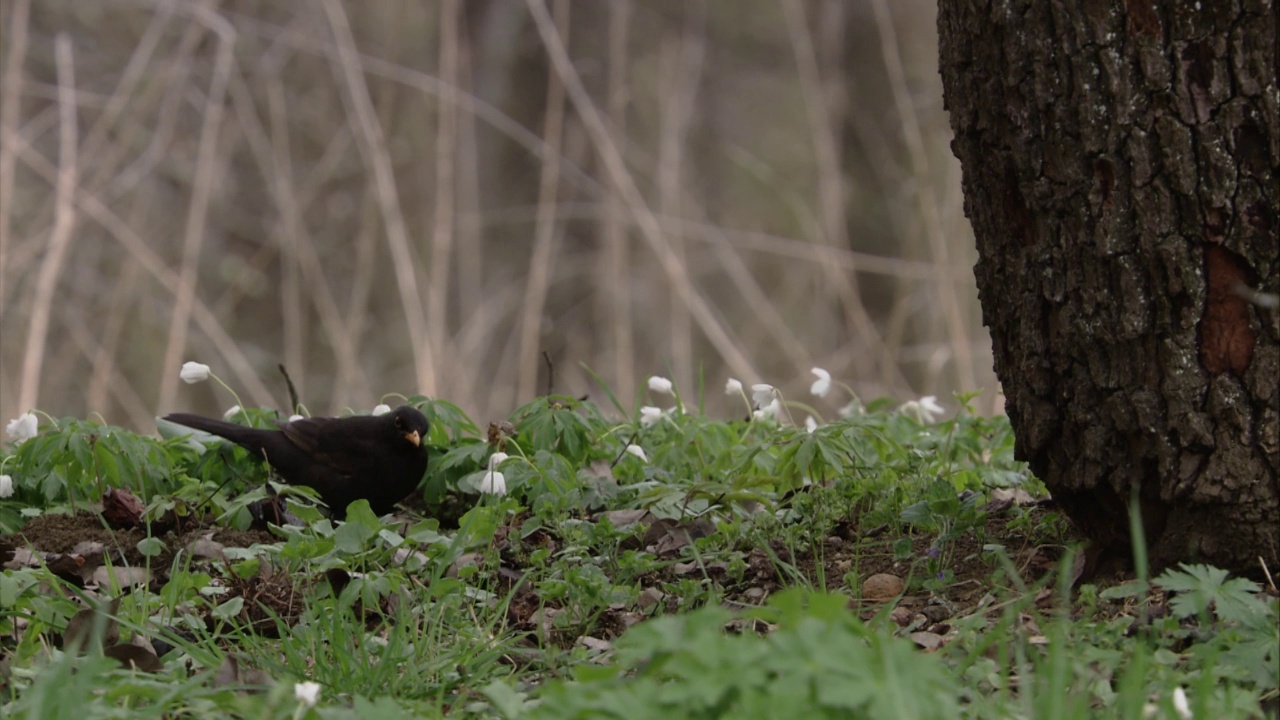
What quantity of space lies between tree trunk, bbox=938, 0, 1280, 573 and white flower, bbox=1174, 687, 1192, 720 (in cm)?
52

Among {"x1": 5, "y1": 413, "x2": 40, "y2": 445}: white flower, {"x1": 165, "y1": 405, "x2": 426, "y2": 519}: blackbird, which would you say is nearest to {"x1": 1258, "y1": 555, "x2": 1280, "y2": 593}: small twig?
{"x1": 165, "y1": 405, "x2": 426, "y2": 519}: blackbird

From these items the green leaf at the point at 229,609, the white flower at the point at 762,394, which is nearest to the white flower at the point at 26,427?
the green leaf at the point at 229,609

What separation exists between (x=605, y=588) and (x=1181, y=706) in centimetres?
109

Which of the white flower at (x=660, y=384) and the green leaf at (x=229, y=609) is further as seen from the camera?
the white flower at (x=660, y=384)

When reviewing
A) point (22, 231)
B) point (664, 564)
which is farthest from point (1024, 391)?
point (22, 231)

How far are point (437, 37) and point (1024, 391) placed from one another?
256 inches

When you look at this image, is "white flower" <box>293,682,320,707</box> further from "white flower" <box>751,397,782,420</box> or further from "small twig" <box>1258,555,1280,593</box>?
"white flower" <box>751,397,782,420</box>

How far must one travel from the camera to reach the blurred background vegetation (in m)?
5.45

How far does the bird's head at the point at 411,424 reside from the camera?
11.1 feet

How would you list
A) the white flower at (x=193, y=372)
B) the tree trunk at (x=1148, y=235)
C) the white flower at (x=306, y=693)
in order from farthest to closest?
the white flower at (x=193, y=372) < the tree trunk at (x=1148, y=235) < the white flower at (x=306, y=693)

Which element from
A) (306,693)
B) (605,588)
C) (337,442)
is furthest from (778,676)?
(337,442)

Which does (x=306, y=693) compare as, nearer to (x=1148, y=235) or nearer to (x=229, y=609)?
(x=229, y=609)

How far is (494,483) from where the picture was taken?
2.90m

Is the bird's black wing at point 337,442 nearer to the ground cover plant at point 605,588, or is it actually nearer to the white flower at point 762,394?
the ground cover plant at point 605,588
